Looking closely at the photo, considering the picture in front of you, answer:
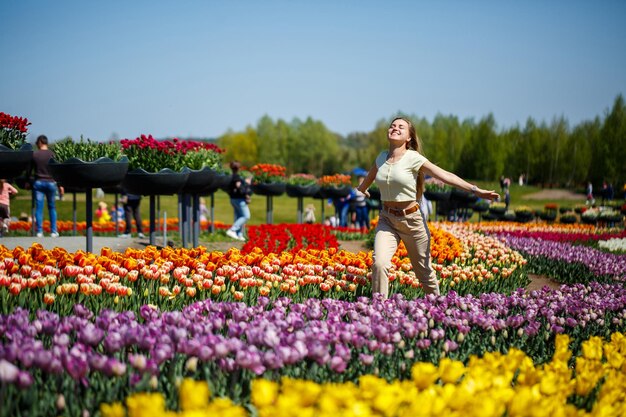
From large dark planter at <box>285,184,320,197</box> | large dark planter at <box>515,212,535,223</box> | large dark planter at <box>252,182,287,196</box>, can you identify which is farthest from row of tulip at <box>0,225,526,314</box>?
large dark planter at <box>515,212,535,223</box>

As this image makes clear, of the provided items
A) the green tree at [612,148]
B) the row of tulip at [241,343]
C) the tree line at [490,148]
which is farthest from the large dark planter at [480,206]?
the green tree at [612,148]

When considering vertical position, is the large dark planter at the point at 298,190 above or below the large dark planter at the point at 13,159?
below

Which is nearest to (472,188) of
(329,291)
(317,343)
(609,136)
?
(329,291)

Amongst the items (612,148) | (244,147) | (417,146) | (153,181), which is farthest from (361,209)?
(244,147)

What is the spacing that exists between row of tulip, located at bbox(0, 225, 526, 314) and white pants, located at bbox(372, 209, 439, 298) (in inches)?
7.9

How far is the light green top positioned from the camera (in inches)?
220

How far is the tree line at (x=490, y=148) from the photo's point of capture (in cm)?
5162

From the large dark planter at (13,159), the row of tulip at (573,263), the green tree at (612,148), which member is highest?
the green tree at (612,148)

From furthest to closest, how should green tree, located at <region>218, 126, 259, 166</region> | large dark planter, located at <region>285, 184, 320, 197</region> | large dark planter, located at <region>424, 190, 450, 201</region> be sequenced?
green tree, located at <region>218, 126, 259, 166</region> < large dark planter, located at <region>424, 190, 450, 201</region> < large dark planter, located at <region>285, 184, 320, 197</region>

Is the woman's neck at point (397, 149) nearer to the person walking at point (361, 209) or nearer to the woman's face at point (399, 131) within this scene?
the woman's face at point (399, 131)

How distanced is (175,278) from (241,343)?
6.96ft

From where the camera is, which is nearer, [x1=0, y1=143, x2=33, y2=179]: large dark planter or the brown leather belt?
the brown leather belt

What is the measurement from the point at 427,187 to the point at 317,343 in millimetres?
15804

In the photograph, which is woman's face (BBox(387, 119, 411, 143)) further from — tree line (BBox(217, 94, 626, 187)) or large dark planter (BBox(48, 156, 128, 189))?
tree line (BBox(217, 94, 626, 187))
